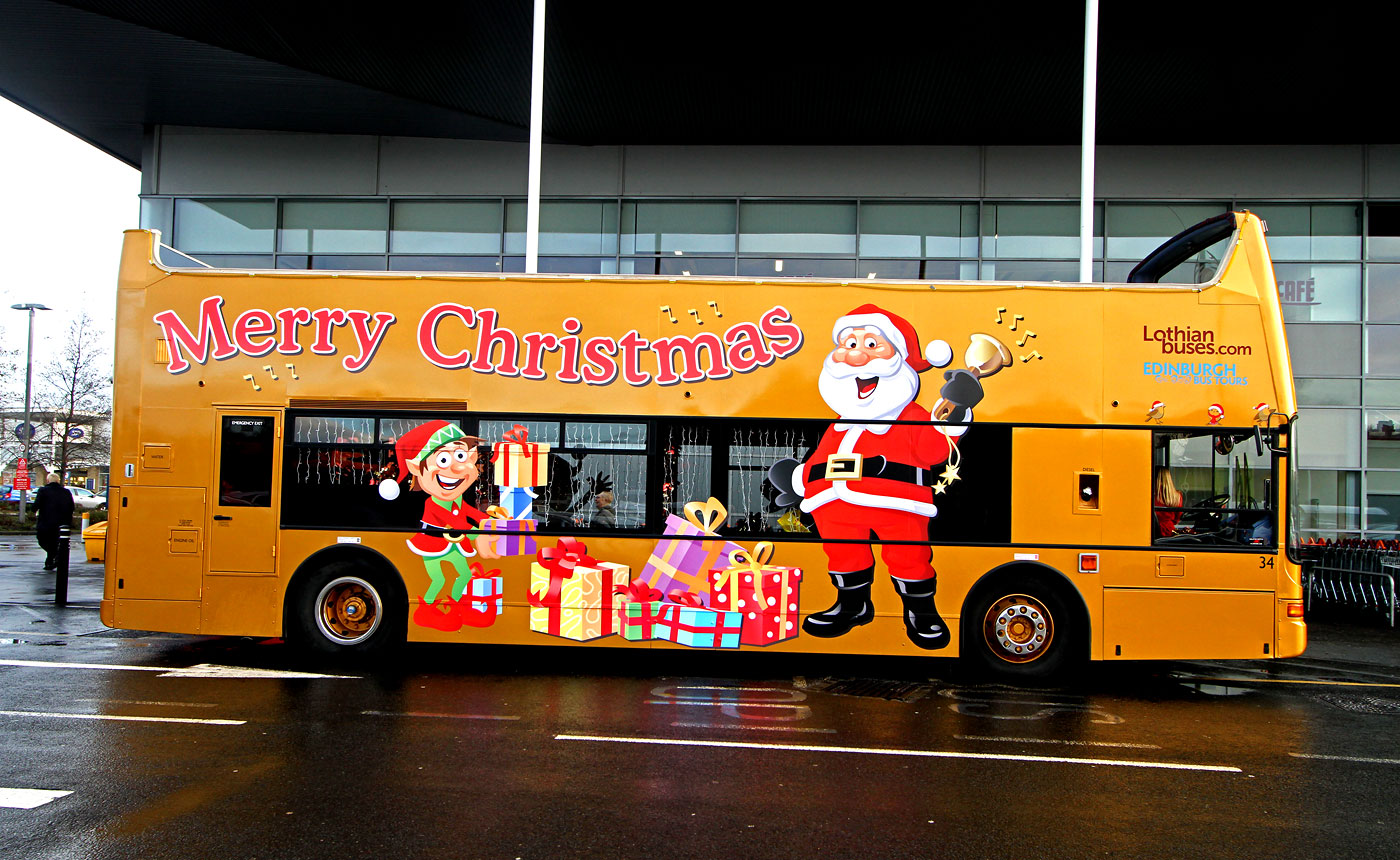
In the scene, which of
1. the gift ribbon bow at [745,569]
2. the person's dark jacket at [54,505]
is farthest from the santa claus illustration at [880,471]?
the person's dark jacket at [54,505]

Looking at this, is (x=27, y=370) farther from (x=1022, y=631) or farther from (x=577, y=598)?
(x=1022, y=631)

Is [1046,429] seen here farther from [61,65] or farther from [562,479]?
[61,65]

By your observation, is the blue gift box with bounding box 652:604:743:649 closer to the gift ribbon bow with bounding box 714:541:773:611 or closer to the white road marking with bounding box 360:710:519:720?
the gift ribbon bow with bounding box 714:541:773:611

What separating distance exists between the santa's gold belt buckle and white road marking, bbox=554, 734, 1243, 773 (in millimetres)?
2832

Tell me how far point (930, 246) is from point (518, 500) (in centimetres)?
1197

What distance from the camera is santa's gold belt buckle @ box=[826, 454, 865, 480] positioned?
27.5 feet

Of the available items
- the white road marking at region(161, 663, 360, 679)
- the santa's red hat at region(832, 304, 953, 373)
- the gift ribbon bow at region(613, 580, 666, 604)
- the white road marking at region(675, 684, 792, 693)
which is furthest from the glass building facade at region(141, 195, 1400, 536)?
the white road marking at region(161, 663, 360, 679)

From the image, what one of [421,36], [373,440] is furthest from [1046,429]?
[421,36]

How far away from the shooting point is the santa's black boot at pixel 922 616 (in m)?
8.25

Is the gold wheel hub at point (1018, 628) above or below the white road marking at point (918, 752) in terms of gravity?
above

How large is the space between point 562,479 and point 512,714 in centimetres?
235

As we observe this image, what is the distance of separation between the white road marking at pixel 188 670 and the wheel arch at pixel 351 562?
18.9 inches

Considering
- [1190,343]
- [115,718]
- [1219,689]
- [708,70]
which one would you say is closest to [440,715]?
[115,718]

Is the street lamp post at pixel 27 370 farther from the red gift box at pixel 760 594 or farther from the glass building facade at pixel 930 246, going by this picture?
the red gift box at pixel 760 594
